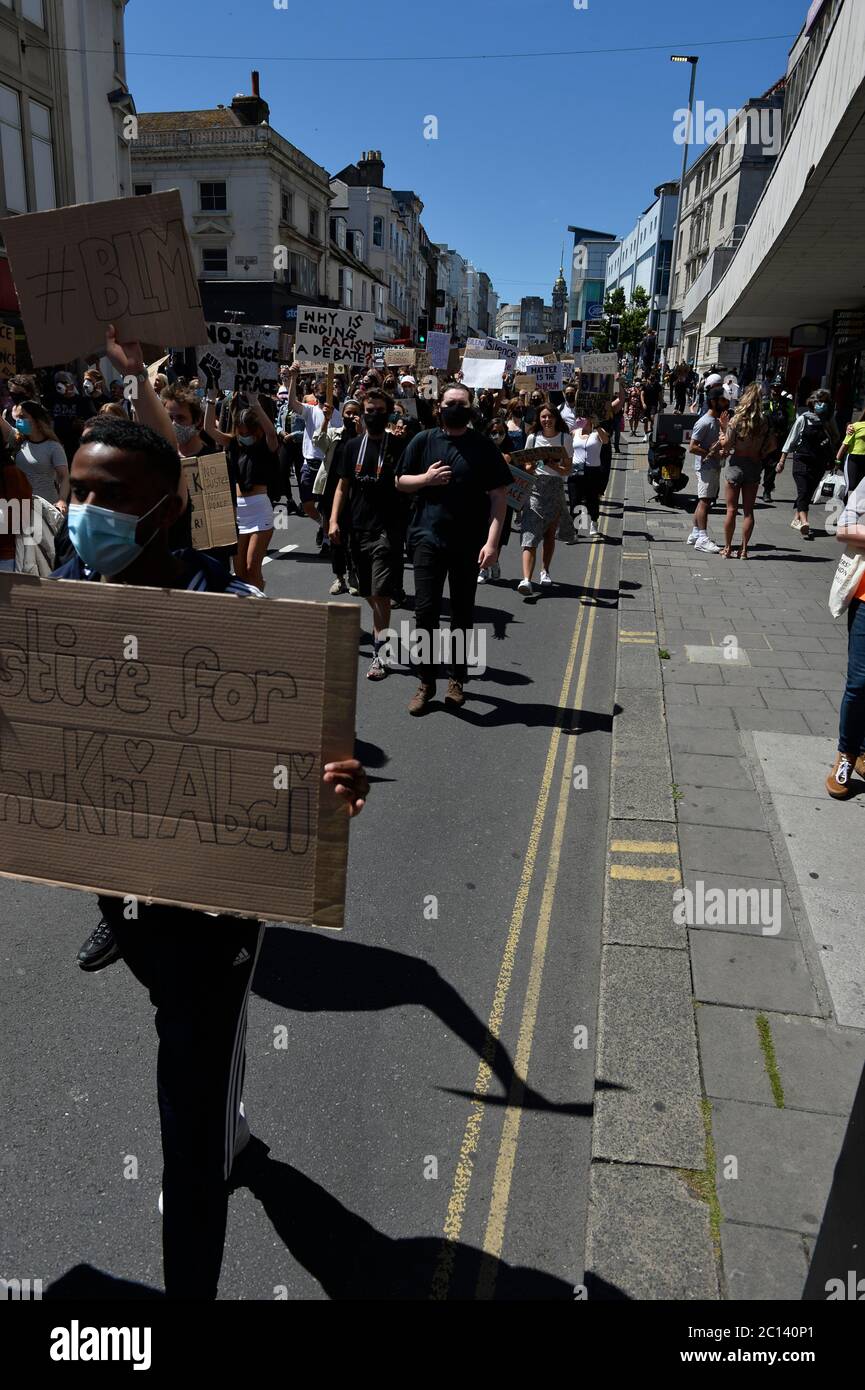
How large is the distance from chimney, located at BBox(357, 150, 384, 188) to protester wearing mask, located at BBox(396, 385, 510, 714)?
221 ft

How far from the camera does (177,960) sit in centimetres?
214

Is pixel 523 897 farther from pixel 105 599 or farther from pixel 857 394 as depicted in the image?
pixel 857 394

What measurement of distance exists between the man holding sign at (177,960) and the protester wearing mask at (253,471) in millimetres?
5732

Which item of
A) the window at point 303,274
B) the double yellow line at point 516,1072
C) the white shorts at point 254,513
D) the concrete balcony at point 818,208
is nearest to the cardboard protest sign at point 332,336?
the white shorts at point 254,513

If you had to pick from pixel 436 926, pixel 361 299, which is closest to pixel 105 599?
pixel 436 926

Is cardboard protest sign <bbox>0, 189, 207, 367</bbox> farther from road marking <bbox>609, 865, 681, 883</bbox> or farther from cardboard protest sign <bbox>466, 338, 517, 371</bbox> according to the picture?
cardboard protest sign <bbox>466, 338, 517, 371</bbox>

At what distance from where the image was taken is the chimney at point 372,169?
65938 millimetres

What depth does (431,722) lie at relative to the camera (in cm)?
674

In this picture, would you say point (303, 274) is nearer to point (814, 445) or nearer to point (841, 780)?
point (814, 445)

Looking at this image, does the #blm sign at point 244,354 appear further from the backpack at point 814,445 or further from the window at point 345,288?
the window at point 345,288

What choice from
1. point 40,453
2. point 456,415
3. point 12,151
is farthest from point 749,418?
point 12,151
